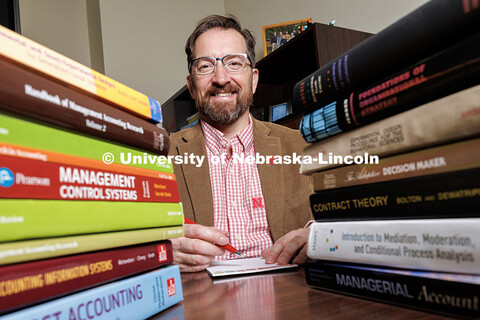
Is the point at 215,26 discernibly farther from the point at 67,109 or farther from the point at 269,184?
the point at 67,109

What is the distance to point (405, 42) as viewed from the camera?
1.42 ft

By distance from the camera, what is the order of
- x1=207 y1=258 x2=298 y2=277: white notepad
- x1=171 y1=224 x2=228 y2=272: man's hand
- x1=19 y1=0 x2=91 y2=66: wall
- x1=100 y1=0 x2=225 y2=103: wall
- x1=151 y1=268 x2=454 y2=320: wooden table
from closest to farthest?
1. x1=151 y1=268 x2=454 y2=320: wooden table
2. x1=207 y1=258 x2=298 y2=277: white notepad
3. x1=171 y1=224 x2=228 y2=272: man's hand
4. x1=19 y1=0 x2=91 y2=66: wall
5. x1=100 y1=0 x2=225 y2=103: wall

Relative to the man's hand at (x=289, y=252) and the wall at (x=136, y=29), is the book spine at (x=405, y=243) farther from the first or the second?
the wall at (x=136, y=29)

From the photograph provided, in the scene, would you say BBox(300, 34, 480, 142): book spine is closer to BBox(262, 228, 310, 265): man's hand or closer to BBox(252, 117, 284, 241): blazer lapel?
BBox(262, 228, 310, 265): man's hand

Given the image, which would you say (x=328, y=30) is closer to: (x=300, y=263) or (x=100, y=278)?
(x=300, y=263)

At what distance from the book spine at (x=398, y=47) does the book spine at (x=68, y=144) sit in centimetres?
28

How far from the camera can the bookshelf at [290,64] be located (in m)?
1.67

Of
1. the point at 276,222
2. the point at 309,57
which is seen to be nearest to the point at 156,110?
the point at 276,222

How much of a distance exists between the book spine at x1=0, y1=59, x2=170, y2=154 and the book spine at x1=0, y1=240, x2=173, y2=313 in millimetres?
142

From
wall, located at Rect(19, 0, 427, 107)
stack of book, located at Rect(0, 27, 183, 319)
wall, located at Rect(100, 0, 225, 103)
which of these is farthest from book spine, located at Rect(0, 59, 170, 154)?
wall, located at Rect(100, 0, 225, 103)

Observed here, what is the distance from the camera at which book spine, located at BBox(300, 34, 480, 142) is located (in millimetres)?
375

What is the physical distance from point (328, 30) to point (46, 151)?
1.57 m

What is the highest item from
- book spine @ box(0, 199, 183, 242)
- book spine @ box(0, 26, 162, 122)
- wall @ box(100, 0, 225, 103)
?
wall @ box(100, 0, 225, 103)

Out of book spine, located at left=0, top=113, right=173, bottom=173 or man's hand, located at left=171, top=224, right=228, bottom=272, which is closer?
book spine, located at left=0, top=113, right=173, bottom=173
